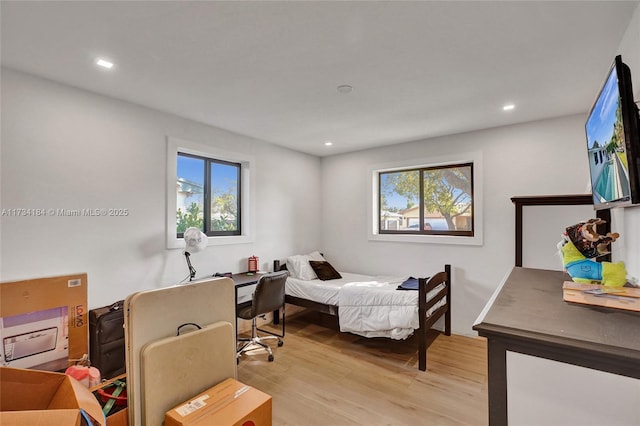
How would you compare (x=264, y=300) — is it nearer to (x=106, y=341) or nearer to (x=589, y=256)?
(x=106, y=341)

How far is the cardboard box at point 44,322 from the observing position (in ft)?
6.79

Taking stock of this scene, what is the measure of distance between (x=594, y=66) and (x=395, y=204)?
2.57m

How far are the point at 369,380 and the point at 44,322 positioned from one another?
8.39 ft

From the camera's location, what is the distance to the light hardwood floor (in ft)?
7.16

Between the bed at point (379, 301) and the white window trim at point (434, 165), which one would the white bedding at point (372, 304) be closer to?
the bed at point (379, 301)

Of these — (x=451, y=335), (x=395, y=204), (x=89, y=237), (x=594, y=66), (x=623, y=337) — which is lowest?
(x=451, y=335)

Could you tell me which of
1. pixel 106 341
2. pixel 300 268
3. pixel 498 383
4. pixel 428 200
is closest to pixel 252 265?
pixel 300 268

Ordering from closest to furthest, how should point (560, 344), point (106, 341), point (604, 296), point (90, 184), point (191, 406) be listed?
point (560, 344)
point (604, 296)
point (191, 406)
point (106, 341)
point (90, 184)

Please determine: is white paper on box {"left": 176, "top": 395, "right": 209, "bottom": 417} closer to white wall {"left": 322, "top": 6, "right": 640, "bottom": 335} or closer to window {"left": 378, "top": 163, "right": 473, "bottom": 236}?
white wall {"left": 322, "top": 6, "right": 640, "bottom": 335}

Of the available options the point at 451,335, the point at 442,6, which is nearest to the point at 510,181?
the point at 451,335

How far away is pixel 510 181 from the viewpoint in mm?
3363

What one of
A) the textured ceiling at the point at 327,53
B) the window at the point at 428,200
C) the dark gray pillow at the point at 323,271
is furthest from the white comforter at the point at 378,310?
the textured ceiling at the point at 327,53

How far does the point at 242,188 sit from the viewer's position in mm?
3930

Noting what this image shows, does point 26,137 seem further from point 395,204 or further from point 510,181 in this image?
point 510,181
